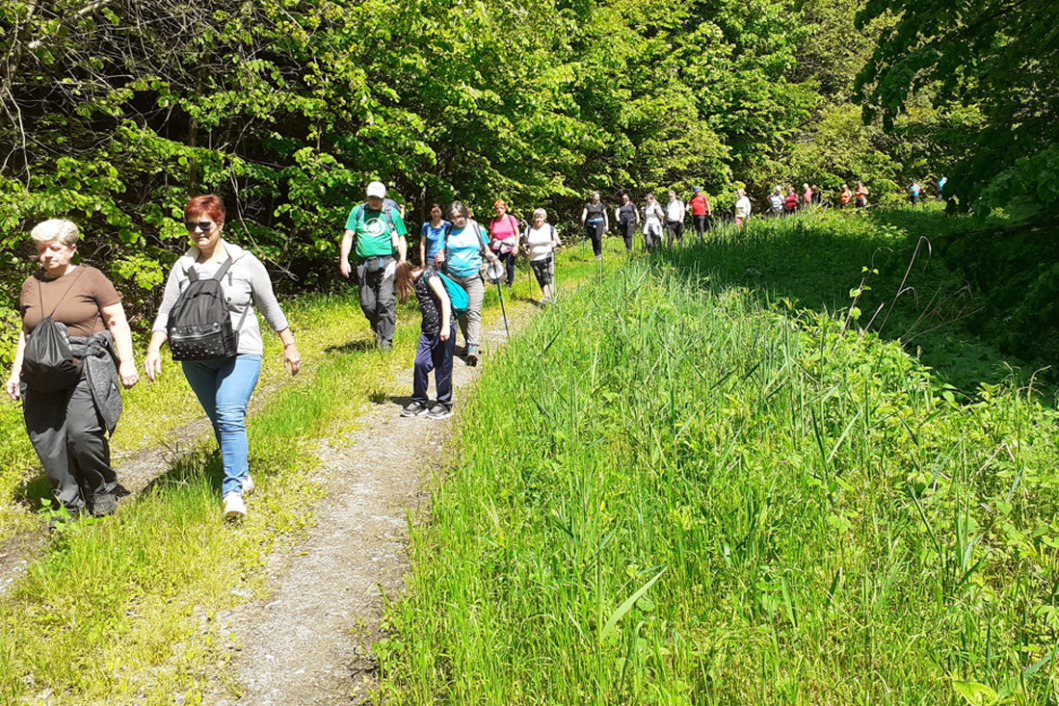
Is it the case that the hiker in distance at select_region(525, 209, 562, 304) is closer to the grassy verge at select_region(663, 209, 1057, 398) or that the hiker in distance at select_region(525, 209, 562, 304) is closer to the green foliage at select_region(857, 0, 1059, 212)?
the grassy verge at select_region(663, 209, 1057, 398)

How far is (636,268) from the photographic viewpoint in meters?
8.43

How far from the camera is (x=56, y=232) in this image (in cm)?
407

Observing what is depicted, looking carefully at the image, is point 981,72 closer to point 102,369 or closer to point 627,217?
point 627,217

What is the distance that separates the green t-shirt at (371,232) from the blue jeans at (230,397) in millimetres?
3630

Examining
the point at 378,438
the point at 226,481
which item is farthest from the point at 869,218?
the point at 226,481

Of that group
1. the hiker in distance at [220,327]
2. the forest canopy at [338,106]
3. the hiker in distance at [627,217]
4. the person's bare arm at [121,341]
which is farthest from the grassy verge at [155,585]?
the hiker in distance at [627,217]

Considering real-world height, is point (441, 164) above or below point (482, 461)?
above

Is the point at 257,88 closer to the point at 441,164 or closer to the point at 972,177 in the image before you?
the point at 441,164

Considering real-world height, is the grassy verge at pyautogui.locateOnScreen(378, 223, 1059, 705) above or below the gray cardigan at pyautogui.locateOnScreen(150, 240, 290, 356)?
below

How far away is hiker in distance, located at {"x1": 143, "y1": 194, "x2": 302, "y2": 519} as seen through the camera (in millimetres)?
4004

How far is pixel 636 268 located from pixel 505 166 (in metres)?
8.97

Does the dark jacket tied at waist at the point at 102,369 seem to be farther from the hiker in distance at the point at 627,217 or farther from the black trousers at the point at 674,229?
the hiker in distance at the point at 627,217

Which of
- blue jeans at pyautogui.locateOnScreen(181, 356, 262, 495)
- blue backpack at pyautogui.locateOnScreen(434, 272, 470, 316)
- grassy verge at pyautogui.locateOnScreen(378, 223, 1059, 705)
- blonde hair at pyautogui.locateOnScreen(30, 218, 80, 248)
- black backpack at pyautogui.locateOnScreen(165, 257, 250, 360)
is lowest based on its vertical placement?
grassy verge at pyautogui.locateOnScreen(378, 223, 1059, 705)

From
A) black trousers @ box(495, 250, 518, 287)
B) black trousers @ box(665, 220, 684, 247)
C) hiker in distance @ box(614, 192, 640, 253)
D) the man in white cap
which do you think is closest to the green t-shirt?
the man in white cap
